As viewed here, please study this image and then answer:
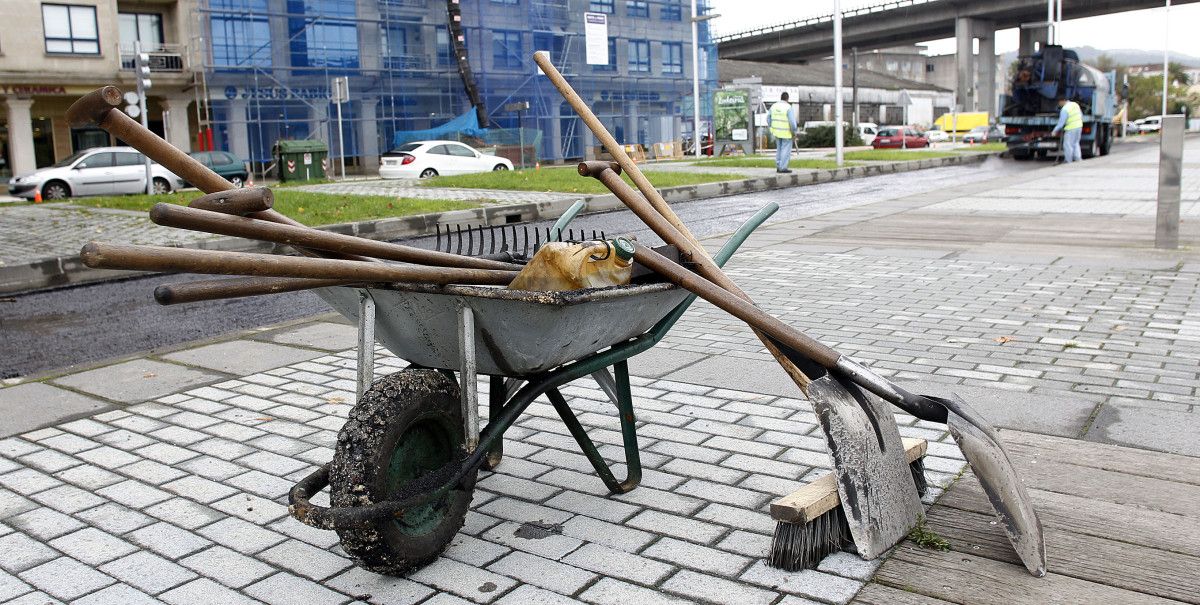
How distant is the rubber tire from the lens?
24.9 meters

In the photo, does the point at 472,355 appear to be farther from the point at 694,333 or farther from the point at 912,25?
→ the point at 912,25

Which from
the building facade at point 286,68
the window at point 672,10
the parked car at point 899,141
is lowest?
the parked car at point 899,141

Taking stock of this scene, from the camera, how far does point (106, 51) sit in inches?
1426

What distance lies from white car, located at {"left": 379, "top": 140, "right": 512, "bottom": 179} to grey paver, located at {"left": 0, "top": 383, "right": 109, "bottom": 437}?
21248 mm

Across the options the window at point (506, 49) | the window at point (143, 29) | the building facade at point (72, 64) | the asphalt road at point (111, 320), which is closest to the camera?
the asphalt road at point (111, 320)

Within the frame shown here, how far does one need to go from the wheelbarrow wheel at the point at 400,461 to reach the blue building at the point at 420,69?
97.2 ft

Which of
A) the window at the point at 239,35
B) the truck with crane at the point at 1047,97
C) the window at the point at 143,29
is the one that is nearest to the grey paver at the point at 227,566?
the truck with crane at the point at 1047,97

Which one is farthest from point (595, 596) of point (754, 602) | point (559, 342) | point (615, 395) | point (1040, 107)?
point (1040, 107)

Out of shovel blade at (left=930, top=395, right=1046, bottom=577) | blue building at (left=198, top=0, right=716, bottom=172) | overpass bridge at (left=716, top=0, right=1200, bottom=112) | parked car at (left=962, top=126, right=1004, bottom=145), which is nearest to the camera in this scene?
shovel blade at (left=930, top=395, right=1046, bottom=577)

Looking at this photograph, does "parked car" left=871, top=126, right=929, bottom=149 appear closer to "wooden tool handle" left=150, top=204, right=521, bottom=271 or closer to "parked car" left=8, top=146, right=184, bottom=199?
"parked car" left=8, top=146, right=184, bottom=199

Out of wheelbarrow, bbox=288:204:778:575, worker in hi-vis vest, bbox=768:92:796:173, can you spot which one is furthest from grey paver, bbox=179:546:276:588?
worker in hi-vis vest, bbox=768:92:796:173

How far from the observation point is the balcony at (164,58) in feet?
119

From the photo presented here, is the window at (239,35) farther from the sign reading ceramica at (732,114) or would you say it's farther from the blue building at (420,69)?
the sign reading ceramica at (732,114)

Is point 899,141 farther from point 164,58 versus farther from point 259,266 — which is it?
point 259,266
